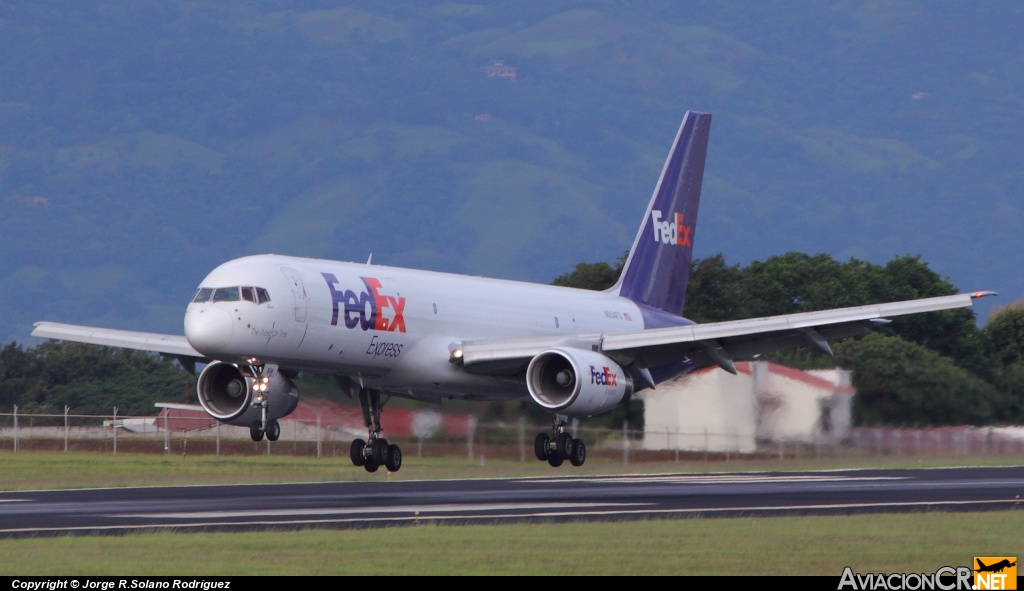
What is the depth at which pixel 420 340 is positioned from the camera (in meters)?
33.6

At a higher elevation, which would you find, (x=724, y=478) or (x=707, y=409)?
(x=707, y=409)

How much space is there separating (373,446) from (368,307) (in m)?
4.50

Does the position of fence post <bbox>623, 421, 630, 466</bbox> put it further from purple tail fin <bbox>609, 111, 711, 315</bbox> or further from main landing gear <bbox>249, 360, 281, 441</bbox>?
main landing gear <bbox>249, 360, 281, 441</bbox>

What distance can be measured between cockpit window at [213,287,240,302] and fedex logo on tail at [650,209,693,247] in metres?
15.5

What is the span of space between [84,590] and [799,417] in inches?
1099

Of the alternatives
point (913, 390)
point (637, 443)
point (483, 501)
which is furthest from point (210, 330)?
point (913, 390)

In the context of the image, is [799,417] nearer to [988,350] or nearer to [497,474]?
[497,474]

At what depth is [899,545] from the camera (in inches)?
813

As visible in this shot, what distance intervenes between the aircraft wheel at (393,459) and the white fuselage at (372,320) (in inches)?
58.3

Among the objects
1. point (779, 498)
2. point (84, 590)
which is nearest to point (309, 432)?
point (779, 498)

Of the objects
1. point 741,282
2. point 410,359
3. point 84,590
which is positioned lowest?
point 84,590

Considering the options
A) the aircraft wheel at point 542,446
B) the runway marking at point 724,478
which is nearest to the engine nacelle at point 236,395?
the aircraft wheel at point 542,446

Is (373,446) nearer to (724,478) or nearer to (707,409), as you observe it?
(724,478)

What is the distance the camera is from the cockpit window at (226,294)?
30328 mm
